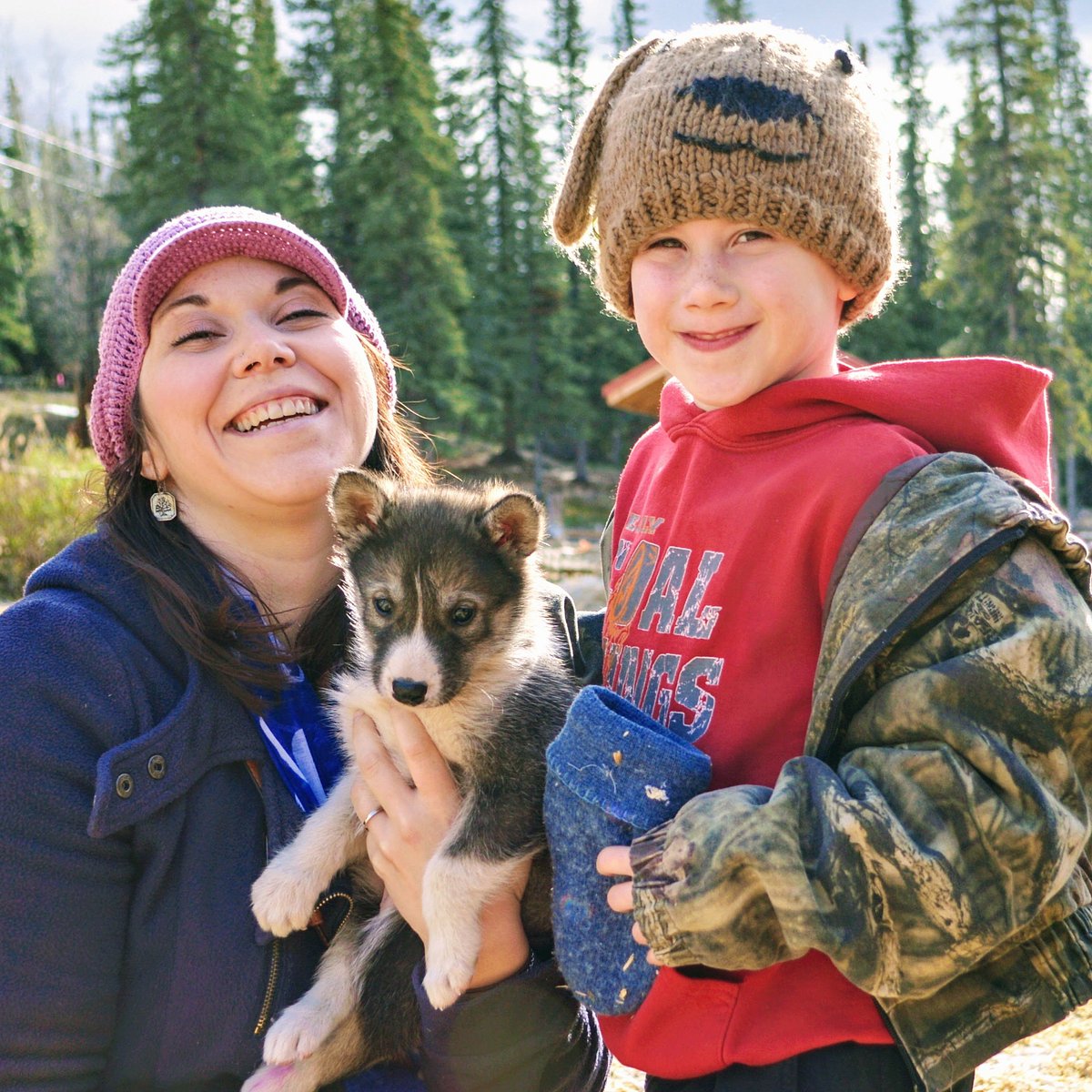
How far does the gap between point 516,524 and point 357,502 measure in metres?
0.57

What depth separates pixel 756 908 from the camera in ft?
7.31

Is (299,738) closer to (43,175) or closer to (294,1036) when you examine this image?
(294,1036)

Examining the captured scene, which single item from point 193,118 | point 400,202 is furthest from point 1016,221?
point 193,118

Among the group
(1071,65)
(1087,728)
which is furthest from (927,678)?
(1071,65)

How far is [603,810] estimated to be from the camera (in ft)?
8.56

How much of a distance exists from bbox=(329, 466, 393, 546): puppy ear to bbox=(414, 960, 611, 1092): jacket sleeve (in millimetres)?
1455

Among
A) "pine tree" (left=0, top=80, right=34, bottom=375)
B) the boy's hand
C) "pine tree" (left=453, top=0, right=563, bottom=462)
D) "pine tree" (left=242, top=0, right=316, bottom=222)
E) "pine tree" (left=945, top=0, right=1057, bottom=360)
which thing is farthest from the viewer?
"pine tree" (left=0, top=80, right=34, bottom=375)

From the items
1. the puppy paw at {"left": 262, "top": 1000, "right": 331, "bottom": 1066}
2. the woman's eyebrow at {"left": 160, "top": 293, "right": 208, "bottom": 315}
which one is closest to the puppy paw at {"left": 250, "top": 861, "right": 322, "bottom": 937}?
the puppy paw at {"left": 262, "top": 1000, "right": 331, "bottom": 1066}

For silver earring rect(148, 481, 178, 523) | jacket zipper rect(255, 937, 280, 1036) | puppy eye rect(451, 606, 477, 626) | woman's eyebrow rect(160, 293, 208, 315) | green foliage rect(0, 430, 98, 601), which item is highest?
woman's eyebrow rect(160, 293, 208, 315)

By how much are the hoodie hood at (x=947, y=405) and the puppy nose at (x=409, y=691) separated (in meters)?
1.28

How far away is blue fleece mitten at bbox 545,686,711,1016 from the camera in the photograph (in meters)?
2.53

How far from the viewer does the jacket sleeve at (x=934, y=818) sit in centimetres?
211

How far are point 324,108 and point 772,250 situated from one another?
42.8 m

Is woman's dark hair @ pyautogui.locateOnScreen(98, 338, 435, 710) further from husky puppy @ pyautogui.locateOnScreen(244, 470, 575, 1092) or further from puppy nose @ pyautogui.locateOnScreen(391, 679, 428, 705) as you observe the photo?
puppy nose @ pyautogui.locateOnScreen(391, 679, 428, 705)
